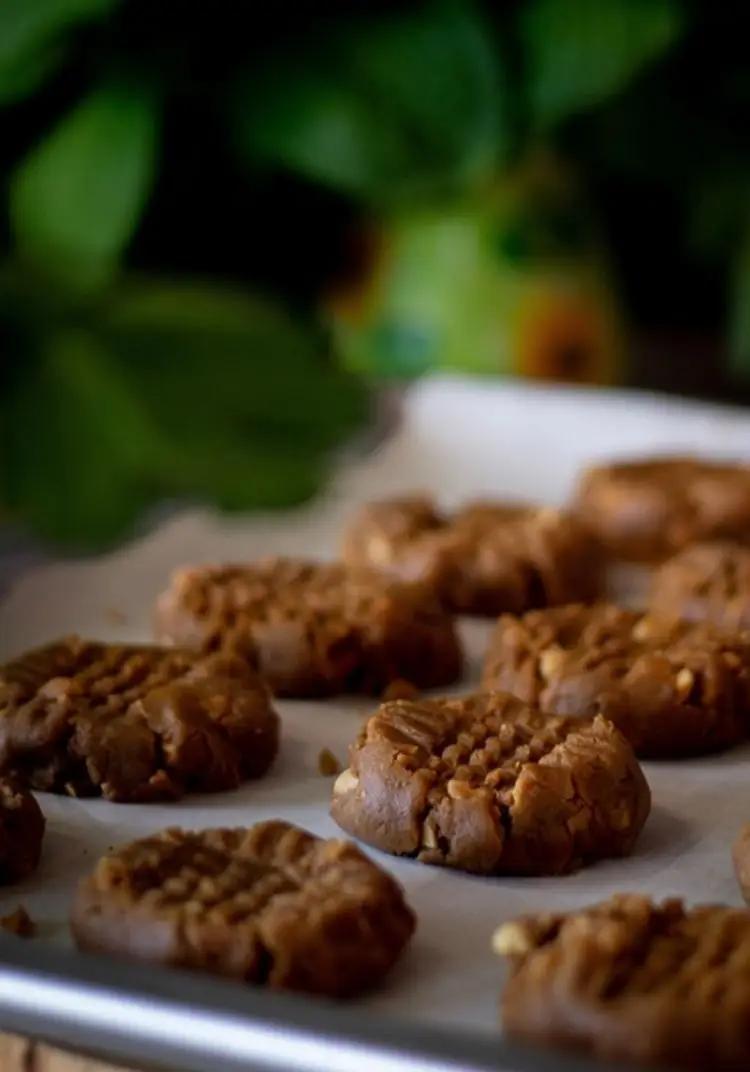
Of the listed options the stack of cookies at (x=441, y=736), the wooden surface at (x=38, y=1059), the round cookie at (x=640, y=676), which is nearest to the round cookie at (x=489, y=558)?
the stack of cookies at (x=441, y=736)

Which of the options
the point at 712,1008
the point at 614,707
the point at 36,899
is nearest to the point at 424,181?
the point at 614,707

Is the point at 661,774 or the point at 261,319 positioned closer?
the point at 661,774

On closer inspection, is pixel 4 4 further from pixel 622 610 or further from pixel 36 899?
pixel 36 899

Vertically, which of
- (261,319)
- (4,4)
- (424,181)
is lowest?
(261,319)

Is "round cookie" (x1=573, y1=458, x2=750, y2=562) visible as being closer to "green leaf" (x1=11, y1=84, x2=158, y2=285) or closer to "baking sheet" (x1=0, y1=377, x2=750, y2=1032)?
"baking sheet" (x1=0, y1=377, x2=750, y2=1032)

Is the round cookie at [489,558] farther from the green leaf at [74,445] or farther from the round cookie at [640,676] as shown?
the green leaf at [74,445]

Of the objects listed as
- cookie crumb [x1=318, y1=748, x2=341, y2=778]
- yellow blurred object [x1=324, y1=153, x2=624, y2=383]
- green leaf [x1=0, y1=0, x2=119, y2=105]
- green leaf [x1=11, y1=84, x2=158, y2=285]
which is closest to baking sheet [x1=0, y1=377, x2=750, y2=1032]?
cookie crumb [x1=318, y1=748, x2=341, y2=778]

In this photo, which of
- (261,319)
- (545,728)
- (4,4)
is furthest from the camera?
(261,319)
